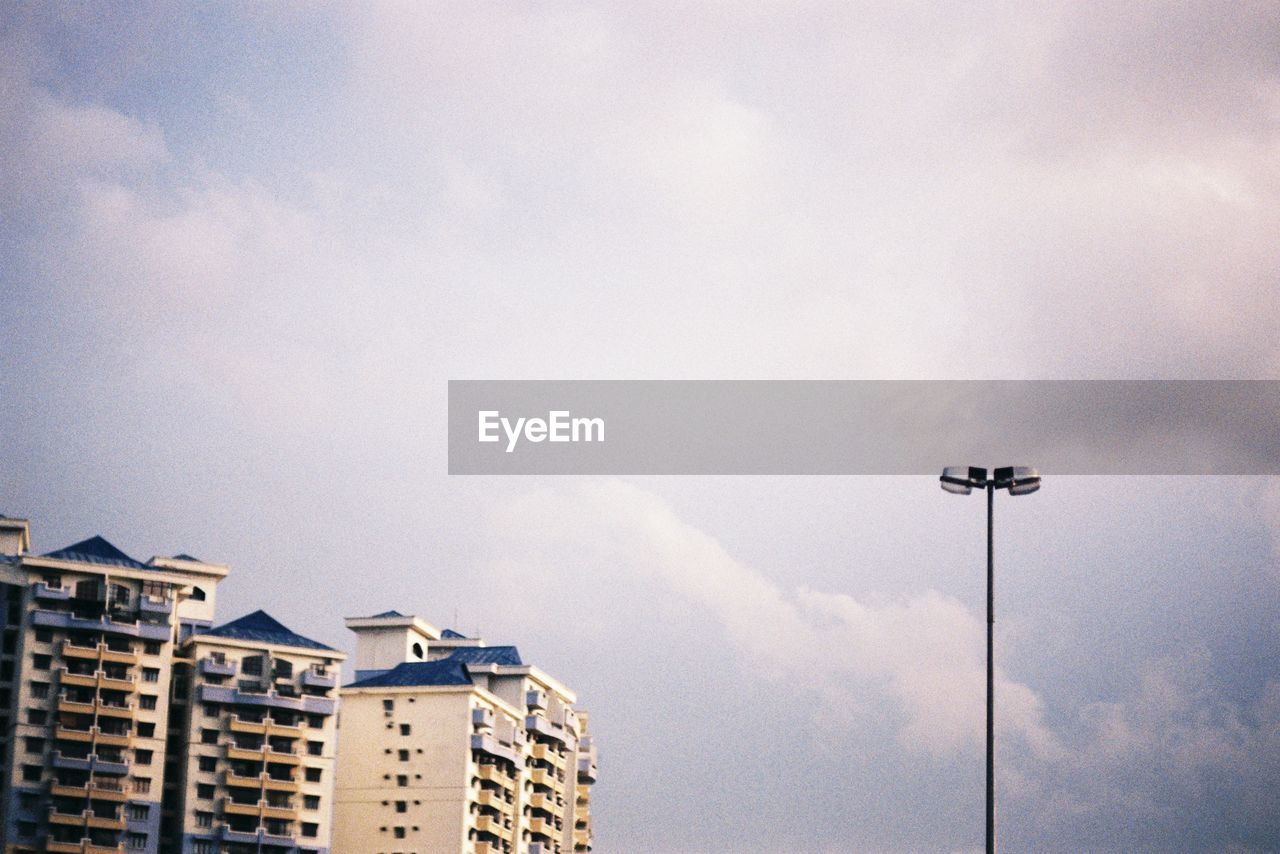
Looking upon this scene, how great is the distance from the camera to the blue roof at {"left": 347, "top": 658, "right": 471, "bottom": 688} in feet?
384

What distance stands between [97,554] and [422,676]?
75.7 feet

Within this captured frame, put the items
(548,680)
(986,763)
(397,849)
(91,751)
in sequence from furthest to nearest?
(548,680)
(397,849)
(91,751)
(986,763)

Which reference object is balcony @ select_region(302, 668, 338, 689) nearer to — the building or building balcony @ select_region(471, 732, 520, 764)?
the building

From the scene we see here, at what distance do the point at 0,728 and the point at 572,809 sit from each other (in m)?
47.3

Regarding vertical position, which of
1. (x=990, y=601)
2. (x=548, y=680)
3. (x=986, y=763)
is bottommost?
(x=986, y=763)

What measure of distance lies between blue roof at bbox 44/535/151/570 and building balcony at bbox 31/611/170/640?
10.8ft

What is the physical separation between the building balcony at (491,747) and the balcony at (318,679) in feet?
34.7

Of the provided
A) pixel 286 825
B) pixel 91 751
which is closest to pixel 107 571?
pixel 91 751

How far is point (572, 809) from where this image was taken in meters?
136

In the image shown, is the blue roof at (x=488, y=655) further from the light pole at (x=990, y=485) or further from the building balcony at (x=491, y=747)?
the light pole at (x=990, y=485)

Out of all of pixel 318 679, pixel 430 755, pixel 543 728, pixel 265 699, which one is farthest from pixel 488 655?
pixel 265 699

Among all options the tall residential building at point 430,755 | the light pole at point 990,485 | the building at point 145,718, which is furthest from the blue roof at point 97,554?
the light pole at point 990,485

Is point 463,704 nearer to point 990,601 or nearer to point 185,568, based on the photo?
point 185,568

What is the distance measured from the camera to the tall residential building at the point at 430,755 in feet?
375
